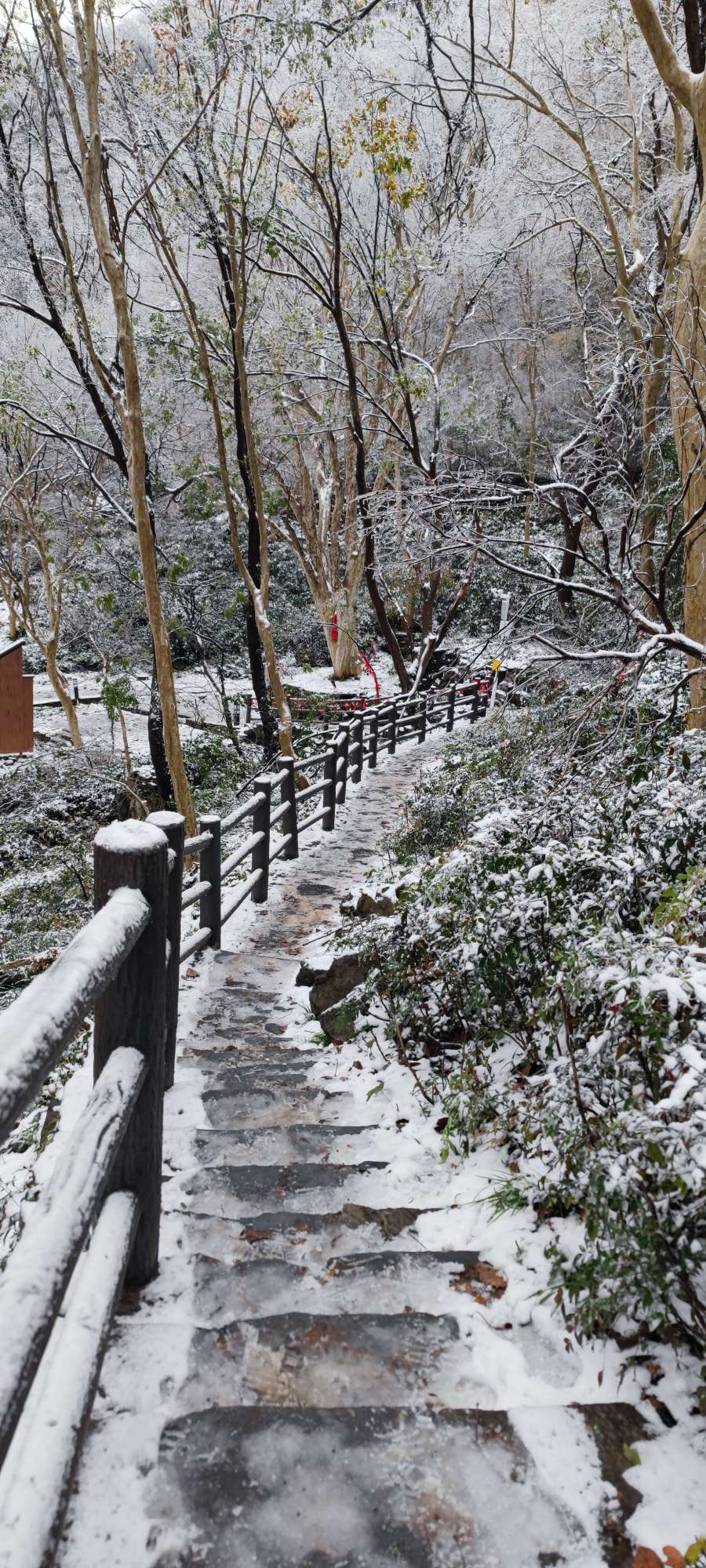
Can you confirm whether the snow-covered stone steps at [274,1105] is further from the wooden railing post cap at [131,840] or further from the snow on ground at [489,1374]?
the wooden railing post cap at [131,840]

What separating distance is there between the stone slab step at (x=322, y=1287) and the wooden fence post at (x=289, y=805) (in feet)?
22.5

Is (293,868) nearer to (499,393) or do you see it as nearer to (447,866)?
(447,866)

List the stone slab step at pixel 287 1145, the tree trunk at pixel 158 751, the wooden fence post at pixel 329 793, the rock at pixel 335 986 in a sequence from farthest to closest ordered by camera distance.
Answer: the tree trunk at pixel 158 751, the wooden fence post at pixel 329 793, the rock at pixel 335 986, the stone slab step at pixel 287 1145

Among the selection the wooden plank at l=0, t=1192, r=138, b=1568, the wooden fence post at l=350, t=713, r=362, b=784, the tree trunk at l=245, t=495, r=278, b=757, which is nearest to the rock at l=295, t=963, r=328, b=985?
the wooden plank at l=0, t=1192, r=138, b=1568

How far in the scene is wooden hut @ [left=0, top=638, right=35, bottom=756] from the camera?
43.7 feet

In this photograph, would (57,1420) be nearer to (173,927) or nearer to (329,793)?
(173,927)

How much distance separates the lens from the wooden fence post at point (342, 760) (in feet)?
38.8

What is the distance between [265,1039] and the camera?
4.89 metres

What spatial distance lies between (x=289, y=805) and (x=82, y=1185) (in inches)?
305

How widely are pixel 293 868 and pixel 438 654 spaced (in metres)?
17.8

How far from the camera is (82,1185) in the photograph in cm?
160

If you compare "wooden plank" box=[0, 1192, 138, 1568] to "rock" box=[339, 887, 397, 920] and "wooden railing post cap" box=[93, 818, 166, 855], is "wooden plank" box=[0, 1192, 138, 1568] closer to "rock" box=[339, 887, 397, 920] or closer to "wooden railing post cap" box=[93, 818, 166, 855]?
"wooden railing post cap" box=[93, 818, 166, 855]

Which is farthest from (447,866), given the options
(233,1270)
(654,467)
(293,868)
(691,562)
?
(654,467)

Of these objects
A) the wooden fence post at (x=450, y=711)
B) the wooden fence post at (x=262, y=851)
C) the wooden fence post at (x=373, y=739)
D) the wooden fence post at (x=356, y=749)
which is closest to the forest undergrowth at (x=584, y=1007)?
the wooden fence post at (x=262, y=851)
